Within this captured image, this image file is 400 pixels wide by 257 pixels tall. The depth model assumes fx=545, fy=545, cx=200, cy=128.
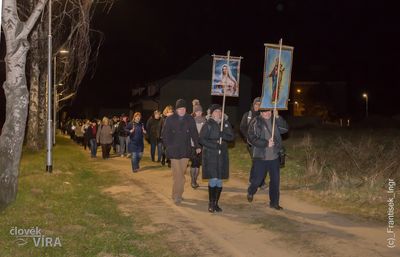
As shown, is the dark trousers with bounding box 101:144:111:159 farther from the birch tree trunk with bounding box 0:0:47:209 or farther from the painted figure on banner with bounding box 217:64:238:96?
the birch tree trunk with bounding box 0:0:47:209

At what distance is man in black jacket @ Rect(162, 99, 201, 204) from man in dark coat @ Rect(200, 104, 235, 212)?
1.98ft

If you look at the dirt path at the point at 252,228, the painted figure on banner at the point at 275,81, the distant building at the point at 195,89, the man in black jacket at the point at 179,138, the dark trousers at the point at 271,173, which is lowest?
the dirt path at the point at 252,228

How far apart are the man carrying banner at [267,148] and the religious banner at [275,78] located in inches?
9.4

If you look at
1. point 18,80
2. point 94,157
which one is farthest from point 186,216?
point 94,157

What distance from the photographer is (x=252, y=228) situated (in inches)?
342

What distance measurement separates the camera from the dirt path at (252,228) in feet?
24.1

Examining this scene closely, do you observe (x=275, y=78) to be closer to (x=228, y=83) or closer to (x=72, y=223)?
(x=228, y=83)

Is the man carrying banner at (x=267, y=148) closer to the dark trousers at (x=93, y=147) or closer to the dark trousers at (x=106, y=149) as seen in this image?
the dark trousers at (x=106, y=149)

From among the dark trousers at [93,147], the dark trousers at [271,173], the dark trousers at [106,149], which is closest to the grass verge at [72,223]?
the dark trousers at [271,173]

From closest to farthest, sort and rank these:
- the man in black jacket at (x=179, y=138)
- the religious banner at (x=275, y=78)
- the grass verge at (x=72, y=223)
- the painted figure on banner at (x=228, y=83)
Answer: the grass verge at (x=72, y=223) → the religious banner at (x=275, y=78) → the man in black jacket at (x=179, y=138) → the painted figure on banner at (x=228, y=83)

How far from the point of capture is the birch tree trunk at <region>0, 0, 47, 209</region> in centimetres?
997

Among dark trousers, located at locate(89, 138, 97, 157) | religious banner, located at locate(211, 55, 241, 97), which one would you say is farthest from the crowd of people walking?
dark trousers, located at locate(89, 138, 97, 157)

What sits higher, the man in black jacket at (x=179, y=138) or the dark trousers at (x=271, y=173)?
the man in black jacket at (x=179, y=138)

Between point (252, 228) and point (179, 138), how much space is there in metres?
2.86
